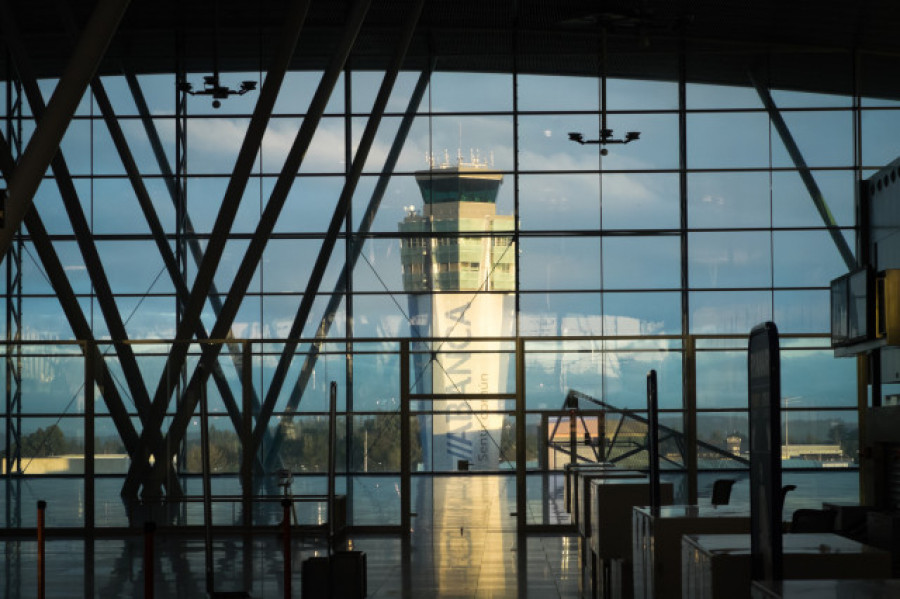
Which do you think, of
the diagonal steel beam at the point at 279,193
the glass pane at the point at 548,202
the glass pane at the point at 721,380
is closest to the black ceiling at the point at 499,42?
the glass pane at the point at 548,202

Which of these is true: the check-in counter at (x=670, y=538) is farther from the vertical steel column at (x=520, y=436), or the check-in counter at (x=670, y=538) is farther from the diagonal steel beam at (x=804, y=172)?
the diagonal steel beam at (x=804, y=172)

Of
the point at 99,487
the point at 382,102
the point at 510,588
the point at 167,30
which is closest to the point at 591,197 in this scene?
the point at 382,102

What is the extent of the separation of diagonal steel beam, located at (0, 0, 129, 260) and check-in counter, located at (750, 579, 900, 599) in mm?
11869

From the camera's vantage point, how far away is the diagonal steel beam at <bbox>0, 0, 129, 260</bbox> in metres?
14.7

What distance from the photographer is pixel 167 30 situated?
29.0 metres

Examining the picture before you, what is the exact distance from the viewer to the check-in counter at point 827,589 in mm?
4312

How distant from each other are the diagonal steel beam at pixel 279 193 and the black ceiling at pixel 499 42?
5761 millimetres

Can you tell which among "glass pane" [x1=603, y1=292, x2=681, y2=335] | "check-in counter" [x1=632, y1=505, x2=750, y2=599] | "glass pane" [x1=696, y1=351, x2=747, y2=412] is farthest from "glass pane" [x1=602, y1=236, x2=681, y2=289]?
"check-in counter" [x1=632, y1=505, x2=750, y2=599]

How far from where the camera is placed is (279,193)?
22594 millimetres

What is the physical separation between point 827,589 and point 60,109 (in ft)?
40.4

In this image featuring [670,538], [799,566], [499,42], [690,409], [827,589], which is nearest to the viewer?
[827,589]

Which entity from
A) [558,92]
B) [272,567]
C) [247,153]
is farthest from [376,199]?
[272,567]

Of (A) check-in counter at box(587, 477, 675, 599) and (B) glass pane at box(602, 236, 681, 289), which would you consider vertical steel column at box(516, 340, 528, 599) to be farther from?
(B) glass pane at box(602, 236, 681, 289)

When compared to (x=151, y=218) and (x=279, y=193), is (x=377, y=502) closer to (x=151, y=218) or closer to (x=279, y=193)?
(x=279, y=193)
